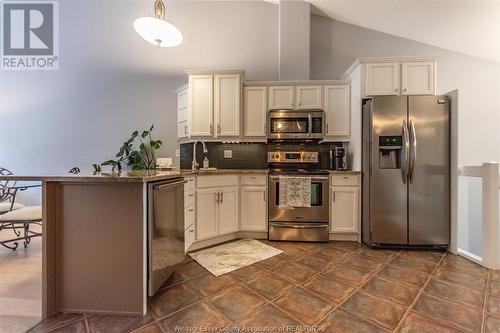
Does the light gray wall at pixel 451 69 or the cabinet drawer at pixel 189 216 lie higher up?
the light gray wall at pixel 451 69

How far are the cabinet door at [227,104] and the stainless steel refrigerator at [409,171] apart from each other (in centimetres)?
174

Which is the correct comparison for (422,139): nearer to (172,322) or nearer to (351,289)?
(351,289)

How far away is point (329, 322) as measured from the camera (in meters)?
1.41

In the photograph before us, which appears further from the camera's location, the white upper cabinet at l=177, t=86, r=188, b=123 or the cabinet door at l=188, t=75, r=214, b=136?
the white upper cabinet at l=177, t=86, r=188, b=123

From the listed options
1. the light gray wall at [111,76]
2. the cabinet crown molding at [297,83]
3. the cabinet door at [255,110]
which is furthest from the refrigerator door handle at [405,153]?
the light gray wall at [111,76]

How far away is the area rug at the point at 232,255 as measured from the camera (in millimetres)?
2199

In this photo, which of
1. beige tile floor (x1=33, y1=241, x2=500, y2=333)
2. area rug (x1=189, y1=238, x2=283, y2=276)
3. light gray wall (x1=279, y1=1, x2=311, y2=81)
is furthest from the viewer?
light gray wall (x1=279, y1=1, x2=311, y2=81)

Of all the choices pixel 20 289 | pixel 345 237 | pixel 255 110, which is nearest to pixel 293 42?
pixel 255 110

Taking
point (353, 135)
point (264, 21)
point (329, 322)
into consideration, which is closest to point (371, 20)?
Result: point (264, 21)

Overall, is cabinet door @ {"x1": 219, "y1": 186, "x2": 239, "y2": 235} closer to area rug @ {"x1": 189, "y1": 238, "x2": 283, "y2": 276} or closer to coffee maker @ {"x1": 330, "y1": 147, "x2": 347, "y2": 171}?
area rug @ {"x1": 189, "y1": 238, "x2": 283, "y2": 276}

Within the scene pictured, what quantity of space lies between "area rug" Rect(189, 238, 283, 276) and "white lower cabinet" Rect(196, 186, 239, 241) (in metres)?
0.20

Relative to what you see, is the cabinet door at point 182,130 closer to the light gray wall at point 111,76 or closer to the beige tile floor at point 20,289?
the light gray wall at point 111,76

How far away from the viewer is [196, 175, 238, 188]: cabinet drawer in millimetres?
2688

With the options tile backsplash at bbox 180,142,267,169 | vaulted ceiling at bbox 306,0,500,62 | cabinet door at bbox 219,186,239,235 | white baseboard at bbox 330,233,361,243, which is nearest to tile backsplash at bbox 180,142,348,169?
tile backsplash at bbox 180,142,267,169
